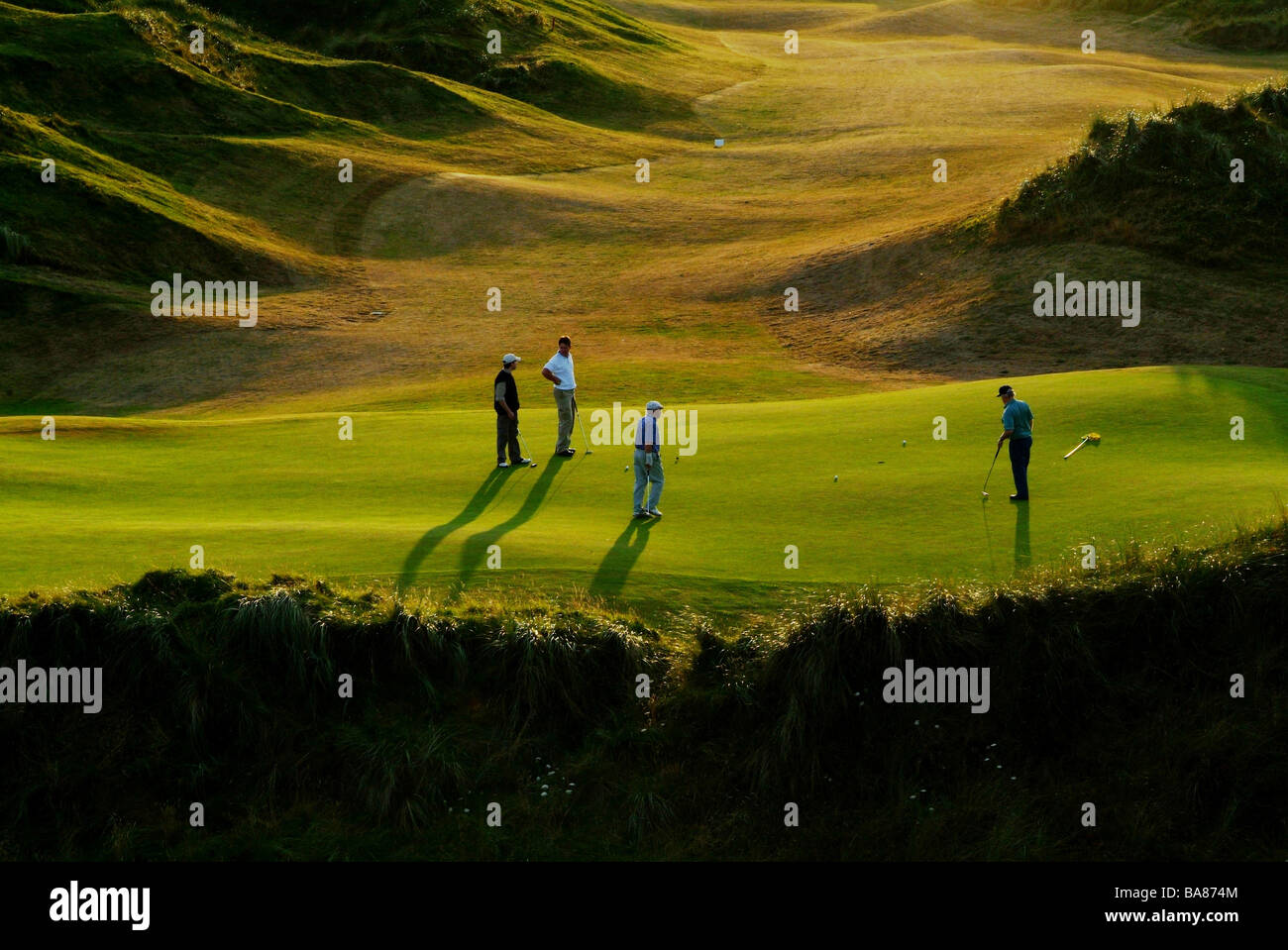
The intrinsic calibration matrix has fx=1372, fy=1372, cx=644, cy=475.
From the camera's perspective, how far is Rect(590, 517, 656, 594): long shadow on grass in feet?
61.5

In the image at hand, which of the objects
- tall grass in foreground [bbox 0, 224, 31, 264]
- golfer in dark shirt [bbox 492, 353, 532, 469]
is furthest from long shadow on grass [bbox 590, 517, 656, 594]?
tall grass in foreground [bbox 0, 224, 31, 264]

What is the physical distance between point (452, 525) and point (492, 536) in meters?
1.10

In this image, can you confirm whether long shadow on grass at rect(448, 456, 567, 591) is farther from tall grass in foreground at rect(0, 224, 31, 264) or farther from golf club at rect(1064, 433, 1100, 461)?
tall grass in foreground at rect(0, 224, 31, 264)

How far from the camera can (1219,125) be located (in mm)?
50000

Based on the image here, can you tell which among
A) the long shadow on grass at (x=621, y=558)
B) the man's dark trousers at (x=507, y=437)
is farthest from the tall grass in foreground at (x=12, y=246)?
the long shadow on grass at (x=621, y=558)

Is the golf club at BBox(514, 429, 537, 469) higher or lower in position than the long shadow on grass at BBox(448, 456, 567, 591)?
higher

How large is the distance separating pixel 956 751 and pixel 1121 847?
7.18ft

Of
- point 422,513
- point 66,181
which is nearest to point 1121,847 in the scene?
point 422,513

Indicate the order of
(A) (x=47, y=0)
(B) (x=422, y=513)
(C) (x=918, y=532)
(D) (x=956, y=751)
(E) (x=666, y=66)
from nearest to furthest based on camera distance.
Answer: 1. (D) (x=956, y=751)
2. (C) (x=918, y=532)
3. (B) (x=422, y=513)
4. (A) (x=47, y=0)
5. (E) (x=666, y=66)

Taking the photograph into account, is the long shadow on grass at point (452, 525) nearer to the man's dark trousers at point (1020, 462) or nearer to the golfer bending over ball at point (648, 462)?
the golfer bending over ball at point (648, 462)

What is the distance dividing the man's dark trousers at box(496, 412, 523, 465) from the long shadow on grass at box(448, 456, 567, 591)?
875mm

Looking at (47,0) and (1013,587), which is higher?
(47,0)

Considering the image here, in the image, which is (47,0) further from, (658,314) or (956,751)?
(956,751)

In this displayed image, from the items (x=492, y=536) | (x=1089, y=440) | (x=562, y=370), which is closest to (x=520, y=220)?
(x=562, y=370)
